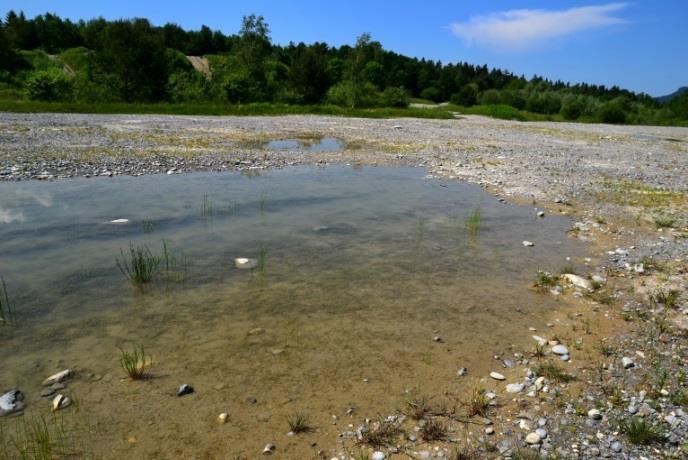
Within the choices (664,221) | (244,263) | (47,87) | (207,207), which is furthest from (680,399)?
(47,87)

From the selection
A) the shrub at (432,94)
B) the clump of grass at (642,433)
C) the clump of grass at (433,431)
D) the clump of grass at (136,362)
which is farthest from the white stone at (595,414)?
the shrub at (432,94)

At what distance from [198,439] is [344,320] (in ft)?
9.72

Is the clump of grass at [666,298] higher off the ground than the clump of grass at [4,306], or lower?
higher

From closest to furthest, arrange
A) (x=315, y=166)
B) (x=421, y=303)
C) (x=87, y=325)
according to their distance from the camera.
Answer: (x=87, y=325) < (x=421, y=303) < (x=315, y=166)

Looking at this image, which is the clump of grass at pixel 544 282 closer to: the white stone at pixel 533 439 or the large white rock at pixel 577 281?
the large white rock at pixel 577 281

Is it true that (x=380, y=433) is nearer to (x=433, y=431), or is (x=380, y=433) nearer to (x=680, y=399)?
(x=433, y=431)

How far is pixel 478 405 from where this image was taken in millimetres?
4832

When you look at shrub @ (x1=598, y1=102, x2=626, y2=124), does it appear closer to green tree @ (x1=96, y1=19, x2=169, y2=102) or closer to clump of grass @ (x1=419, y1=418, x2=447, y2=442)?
green tree @ (x1=96, y1=19, x2=169, y2=102)

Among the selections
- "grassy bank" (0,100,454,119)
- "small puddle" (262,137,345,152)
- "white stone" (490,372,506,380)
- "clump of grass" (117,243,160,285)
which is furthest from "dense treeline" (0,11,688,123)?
"white stone" (490,372,506,380)

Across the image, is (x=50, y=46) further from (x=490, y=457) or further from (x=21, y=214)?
(x=490, y=457)

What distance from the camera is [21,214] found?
36.7 ft

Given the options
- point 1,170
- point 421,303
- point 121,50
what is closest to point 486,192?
point 421,303

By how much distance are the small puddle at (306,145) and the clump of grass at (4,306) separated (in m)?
18.2

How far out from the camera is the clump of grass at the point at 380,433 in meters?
4.36
